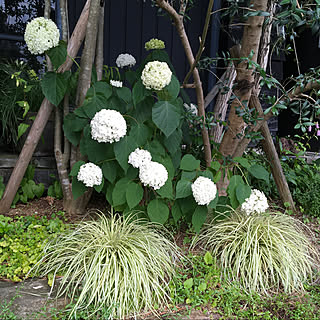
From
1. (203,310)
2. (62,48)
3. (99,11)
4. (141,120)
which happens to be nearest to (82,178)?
(141,120)

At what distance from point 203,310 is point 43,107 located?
161 centimetres

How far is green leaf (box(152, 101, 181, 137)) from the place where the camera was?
1.74 metres

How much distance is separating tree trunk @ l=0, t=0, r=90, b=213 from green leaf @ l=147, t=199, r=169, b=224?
3.21ft

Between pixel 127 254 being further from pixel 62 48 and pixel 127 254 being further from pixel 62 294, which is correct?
pixel 62 48

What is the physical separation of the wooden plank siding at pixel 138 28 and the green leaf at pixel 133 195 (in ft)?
7.38

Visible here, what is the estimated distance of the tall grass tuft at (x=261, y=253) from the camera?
174 cm

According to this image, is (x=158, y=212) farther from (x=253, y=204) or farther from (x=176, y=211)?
(x=253, y=204)

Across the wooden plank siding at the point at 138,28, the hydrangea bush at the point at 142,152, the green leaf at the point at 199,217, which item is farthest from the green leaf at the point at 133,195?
the wooden plank siding at the point at 138,28

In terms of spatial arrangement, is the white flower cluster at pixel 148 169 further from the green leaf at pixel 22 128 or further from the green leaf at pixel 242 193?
the green leaf at pixel 22 128

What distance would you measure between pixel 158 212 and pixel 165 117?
0.54 metres

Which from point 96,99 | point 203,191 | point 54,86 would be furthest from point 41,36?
point 203,191

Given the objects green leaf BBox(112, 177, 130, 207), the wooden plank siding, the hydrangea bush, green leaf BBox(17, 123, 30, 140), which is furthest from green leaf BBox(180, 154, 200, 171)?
the wooden plank siding

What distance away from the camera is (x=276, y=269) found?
5.74ft

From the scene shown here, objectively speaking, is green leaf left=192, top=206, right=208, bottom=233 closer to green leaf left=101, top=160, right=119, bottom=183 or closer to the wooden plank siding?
green leaf left=101, top=160, right=119, bottom=183
